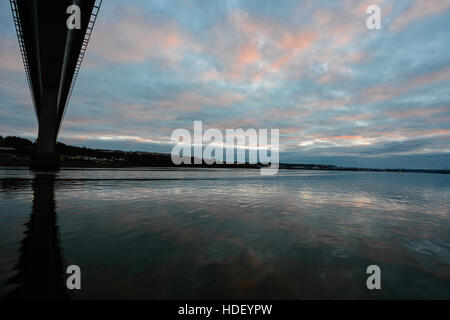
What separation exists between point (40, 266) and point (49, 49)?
3491 centimetres

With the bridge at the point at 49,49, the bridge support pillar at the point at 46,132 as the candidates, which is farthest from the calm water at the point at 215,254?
the bridge support pillar at the point at 46,132

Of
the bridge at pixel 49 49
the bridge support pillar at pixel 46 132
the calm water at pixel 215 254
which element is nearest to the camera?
the calm water at pixel 215 254

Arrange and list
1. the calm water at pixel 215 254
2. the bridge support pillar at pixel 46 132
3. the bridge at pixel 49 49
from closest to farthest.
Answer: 1. the calm water at pixel 215 254
2. the bridge at pixel 49 49
3. the bridge support pillar at pixel 46 132

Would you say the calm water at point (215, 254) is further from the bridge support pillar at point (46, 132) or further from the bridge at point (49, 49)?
the bridge support pillar at point (46, 132)

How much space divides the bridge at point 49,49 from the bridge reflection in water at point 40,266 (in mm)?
20947

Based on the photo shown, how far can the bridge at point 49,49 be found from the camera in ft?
66.4

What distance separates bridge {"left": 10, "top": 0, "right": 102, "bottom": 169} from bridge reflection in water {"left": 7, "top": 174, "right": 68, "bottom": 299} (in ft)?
68.7

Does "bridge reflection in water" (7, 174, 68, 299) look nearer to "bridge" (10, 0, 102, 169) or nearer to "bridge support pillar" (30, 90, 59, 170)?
"bridge" (10, 0, 102, 169)

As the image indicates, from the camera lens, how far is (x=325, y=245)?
745cm

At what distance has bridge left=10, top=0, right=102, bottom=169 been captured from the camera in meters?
20.2

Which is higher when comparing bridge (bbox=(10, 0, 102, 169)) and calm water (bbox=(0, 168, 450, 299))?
bridge (bbox=(10, 0, 102, 169))

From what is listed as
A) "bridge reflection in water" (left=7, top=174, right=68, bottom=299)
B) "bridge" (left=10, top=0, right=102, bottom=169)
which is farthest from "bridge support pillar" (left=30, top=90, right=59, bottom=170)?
"bridge reflection in water" (left=7, top=174, right=68, bottom=299)
